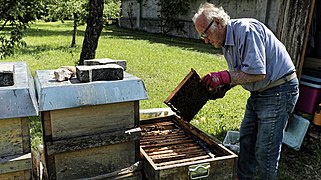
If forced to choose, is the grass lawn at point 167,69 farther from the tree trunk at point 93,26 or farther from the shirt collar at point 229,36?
the shirt collar at point 229,36

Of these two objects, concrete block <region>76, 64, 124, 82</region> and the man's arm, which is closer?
concrete block <region>76, 64, 124, 82</region>

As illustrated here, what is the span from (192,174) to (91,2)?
3.85 m

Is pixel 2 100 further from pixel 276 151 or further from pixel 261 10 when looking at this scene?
pixel 261 10

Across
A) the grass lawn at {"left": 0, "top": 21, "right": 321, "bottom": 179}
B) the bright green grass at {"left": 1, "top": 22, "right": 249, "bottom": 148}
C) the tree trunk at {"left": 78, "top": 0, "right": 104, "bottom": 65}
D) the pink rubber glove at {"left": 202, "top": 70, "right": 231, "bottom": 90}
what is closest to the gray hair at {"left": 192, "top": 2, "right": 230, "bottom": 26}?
the pink rubber glove at {"left": 202, "top": 70, "right": 231, "bottom": 90}

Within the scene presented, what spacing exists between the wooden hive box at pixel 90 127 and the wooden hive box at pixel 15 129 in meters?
0.10

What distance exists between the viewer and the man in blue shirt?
2365 millimetres

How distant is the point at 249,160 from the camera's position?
3.09 m

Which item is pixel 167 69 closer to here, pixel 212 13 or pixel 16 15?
pixel 16 15

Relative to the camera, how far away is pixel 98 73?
216cm

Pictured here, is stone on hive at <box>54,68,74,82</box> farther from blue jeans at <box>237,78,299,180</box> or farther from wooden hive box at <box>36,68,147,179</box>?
blue jeans at <box>237,78,299,180</box>

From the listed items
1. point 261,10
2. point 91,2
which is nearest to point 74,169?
point 91,2

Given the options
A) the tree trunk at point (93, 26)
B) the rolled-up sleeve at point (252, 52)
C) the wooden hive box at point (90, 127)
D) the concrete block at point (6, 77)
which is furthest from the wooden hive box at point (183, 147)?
the tree trunk at point (93, 26)

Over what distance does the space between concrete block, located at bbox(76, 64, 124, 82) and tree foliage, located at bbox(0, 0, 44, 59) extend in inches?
111

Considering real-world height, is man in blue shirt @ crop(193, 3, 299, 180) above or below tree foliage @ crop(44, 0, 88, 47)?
below
